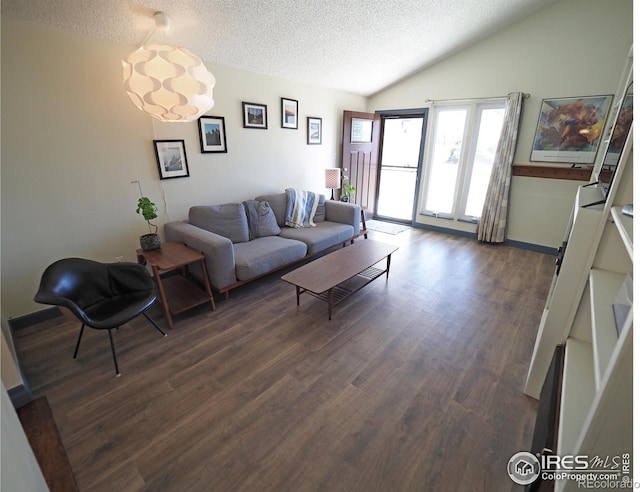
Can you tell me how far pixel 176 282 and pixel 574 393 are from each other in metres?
3.07

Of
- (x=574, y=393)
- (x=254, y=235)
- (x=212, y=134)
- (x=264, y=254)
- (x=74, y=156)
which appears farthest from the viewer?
(x=254, y=235)

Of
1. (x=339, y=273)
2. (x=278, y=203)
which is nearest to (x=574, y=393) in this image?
(x=339, y=273)

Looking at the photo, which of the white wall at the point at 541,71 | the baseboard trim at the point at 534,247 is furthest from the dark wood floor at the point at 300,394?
the white wall at the point at 541,71

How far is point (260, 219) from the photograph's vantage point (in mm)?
3467

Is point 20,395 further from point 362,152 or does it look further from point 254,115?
point 362,152

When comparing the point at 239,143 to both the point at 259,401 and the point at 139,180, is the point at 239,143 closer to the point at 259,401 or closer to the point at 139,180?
the point at 139,180

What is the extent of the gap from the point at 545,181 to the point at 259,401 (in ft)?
14.3

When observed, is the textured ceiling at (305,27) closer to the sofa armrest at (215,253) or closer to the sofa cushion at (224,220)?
the sofa cushion at (224,220)

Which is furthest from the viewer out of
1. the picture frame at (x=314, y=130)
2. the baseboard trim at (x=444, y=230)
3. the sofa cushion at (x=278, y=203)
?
the baseboard trim at (x=444, y=230)

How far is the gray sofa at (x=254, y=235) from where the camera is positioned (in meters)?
2.62

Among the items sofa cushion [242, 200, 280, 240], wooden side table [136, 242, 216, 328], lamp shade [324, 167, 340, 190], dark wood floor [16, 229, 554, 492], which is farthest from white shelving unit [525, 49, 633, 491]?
lamp shade [324, 167, 340, 190]

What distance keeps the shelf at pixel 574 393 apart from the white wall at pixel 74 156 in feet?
11.1

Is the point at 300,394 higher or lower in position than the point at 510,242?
lower

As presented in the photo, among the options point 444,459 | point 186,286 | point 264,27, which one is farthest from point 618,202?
point 186,286
